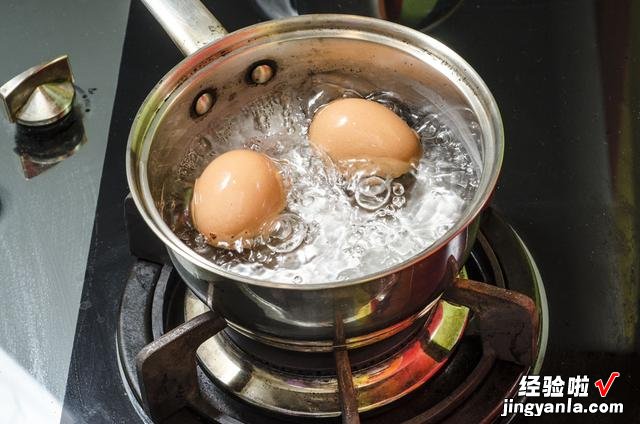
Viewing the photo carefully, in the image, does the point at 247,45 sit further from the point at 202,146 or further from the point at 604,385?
the point at 604,385

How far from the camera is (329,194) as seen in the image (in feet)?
2.91

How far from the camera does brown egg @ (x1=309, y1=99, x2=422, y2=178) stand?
875mm

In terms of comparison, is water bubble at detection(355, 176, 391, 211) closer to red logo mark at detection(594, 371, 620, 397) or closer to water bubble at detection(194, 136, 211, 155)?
water bubble at detection(194, 136, 211, 155)

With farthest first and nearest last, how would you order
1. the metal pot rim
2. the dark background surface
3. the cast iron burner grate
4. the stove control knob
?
the stove control knob, the dark background surface, the cast iron burner grate, the metal pot rim

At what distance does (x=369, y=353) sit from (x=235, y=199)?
221 mm

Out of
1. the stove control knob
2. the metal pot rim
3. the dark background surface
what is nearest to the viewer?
the metal pot rim

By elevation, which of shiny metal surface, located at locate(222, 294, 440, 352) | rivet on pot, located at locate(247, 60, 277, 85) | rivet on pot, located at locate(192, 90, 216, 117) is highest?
rivet on pot, located at locate(247, 60, 277, 85)

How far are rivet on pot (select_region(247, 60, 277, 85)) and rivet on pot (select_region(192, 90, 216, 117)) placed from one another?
5 centimetres

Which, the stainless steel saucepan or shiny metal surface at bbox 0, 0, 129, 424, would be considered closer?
the stainless steel saucepan

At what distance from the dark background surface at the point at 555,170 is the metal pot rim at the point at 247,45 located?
9.6 inches

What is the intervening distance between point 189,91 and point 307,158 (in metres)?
0.17

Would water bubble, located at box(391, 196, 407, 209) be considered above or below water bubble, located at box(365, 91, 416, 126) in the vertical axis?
below

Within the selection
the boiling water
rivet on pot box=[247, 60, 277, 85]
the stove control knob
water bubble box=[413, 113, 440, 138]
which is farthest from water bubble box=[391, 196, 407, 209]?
the stove control knob

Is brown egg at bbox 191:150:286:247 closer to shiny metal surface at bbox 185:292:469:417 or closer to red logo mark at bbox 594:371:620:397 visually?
shiny metal surface at bbox 185:292:469:417
